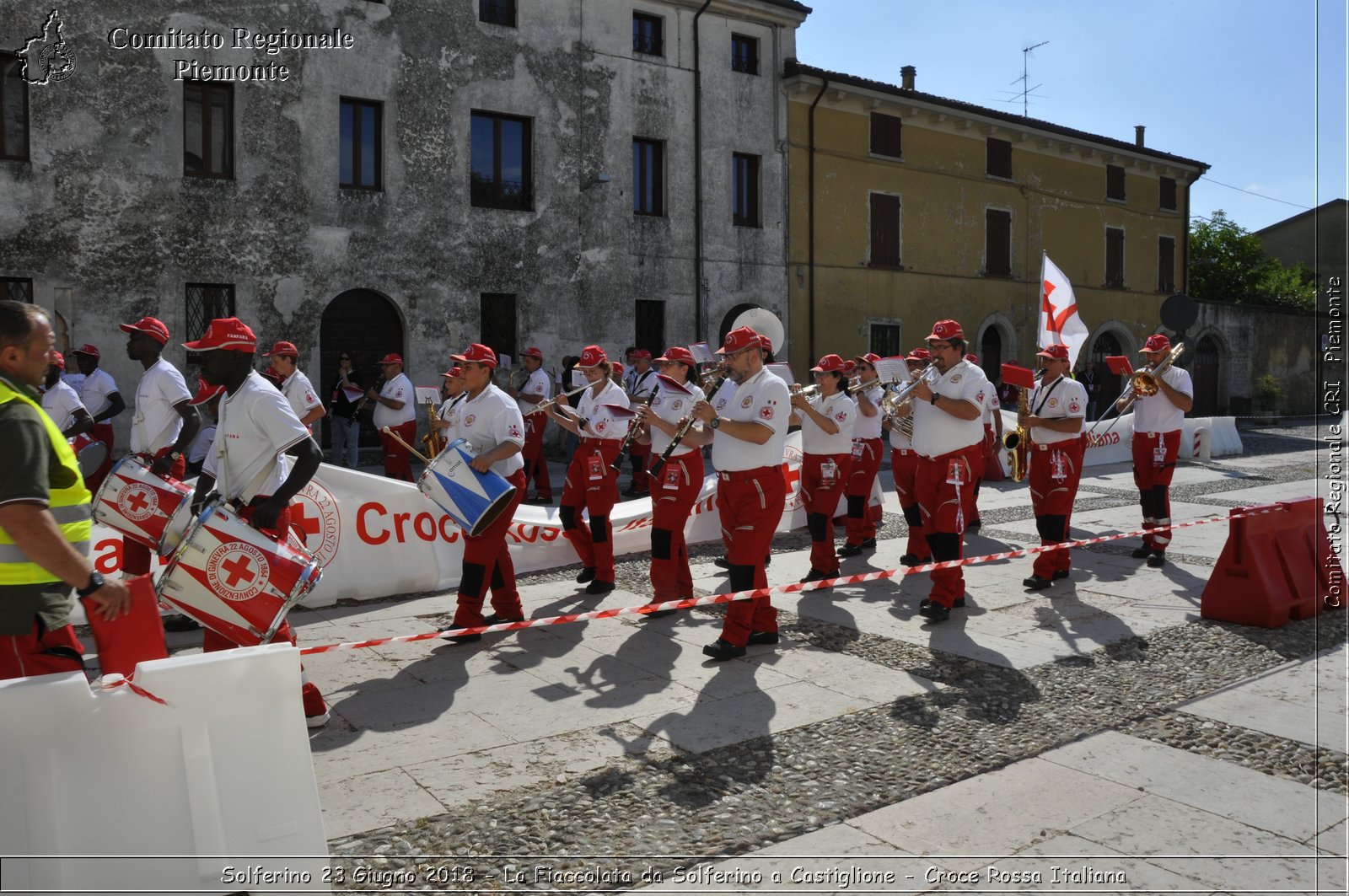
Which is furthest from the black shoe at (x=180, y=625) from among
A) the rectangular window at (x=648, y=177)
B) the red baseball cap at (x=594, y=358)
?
the rectangular window at (x=648, y=177)

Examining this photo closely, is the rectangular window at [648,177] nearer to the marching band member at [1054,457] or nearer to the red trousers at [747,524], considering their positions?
the marching band member at [1054,457]

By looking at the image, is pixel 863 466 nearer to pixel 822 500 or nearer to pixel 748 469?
pixel 822 500

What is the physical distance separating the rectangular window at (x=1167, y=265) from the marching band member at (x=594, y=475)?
3149 centimetres

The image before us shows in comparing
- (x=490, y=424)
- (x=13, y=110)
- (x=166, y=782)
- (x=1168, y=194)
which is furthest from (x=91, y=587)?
(x=1168, y=194)

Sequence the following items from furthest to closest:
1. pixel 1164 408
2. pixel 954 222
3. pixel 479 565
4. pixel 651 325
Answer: pixel 954 222
pixel 651 325
pixel 1164 408
pixel 479 565

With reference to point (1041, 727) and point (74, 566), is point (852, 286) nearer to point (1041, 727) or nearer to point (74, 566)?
point (1041, 727)

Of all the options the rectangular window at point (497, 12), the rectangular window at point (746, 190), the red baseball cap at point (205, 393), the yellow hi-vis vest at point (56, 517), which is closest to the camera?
the yellow hi-vis vest at point (56, 517)

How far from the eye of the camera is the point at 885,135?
26.3m

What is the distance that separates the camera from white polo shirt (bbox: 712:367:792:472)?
6305 millimetres

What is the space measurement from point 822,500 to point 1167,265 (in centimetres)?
3171

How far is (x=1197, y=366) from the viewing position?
3612cm

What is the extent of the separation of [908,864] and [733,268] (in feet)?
67.7

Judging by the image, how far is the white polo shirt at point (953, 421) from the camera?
728 cm

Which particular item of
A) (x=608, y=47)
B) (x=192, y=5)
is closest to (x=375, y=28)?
(x=192, y=5)
